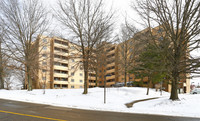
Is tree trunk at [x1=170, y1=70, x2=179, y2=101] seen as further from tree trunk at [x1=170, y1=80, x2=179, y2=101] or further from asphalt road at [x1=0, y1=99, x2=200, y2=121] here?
asphalt road at [x1=0, y1=99, x2=200, y2=121]

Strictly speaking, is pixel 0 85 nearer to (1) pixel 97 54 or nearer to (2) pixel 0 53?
(2) pixel 0 53

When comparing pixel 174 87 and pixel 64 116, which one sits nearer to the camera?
pixel 64 116

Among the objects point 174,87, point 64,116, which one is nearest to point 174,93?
point 174,87

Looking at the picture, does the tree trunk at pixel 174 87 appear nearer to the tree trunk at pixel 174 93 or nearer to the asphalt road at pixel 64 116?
the tree trunk at pixel 174 93

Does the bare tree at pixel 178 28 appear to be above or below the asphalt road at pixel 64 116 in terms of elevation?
above

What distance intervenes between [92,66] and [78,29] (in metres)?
5.30

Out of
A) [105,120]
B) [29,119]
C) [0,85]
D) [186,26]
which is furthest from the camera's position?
[0,85]

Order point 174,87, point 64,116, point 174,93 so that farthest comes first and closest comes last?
1. point 174,87
2. point 174,93
3. point 64,116

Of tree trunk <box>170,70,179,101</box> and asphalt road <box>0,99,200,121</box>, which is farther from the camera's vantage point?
tree trunk <box>170,70,179,101</box>

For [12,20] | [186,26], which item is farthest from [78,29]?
[186,26]

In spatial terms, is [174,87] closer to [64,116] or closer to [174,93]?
[174,93]

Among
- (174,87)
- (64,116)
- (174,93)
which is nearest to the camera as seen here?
(64,116)

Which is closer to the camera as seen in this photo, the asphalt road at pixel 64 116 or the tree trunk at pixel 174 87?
the asphalt road at pixel 64 116

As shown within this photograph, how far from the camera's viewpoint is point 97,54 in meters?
18.8
